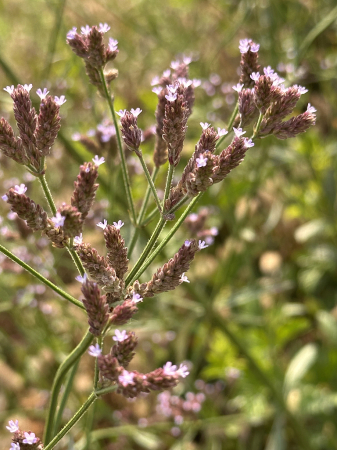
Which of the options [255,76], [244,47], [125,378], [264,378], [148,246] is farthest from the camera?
[264,378]

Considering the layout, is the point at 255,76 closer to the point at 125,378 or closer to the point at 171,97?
the point at 171,97

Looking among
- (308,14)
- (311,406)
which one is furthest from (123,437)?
(308,14)

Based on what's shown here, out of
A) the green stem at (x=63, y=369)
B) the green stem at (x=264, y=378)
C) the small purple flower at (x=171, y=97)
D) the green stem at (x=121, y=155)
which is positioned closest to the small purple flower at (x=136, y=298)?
the green stem at (x=63, y=369)

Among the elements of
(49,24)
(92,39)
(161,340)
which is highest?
(49,24)

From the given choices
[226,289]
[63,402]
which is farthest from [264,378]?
[63,402]

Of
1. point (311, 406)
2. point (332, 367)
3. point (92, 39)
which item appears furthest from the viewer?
point (332, 367)

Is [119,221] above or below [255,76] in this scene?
below

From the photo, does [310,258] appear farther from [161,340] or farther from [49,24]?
[49,24]
